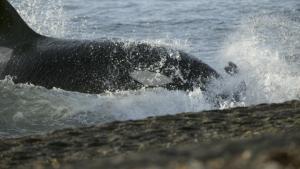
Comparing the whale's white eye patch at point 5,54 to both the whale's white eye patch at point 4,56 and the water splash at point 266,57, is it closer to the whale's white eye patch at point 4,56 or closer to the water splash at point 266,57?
the whale's white eye patch at point 4,56

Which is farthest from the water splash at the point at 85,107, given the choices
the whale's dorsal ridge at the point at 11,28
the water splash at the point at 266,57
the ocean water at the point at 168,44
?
the whale's dorsal ridge at the point at 11,28

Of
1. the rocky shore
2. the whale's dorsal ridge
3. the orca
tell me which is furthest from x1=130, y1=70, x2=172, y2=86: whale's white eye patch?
the rocky shore

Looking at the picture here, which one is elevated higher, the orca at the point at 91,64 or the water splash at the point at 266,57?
the orca at the point at 91,64

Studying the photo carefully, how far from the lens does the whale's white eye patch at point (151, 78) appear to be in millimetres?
8680

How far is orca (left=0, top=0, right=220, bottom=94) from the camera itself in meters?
8.71

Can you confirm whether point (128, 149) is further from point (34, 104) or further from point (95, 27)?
point (95, 27)

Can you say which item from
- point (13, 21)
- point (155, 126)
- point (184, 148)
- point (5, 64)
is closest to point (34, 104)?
point (5, 64)

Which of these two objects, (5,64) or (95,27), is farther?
(95,27)

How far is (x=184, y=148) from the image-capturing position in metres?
1.38

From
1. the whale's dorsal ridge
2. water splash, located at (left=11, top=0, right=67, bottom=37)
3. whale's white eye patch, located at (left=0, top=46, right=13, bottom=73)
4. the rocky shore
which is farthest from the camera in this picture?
water splash, located at (left=11, top=0, right=67, bottom=37)

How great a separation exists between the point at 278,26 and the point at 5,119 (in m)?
11.8

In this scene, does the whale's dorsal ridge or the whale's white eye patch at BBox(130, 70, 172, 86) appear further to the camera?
the whale's dorsal ridge

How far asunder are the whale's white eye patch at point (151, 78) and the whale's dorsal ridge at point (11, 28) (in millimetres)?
2465

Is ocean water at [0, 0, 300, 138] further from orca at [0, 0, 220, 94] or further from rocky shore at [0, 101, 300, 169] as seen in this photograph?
rocky shore at [0, 101, 300, 169]
